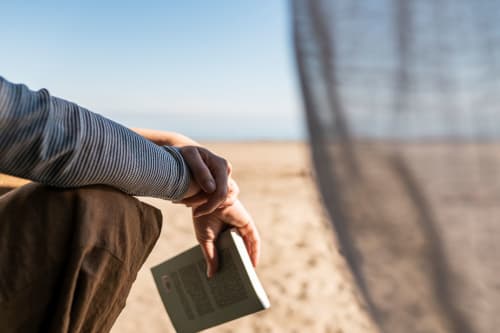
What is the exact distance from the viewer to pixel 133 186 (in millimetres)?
→ 1002

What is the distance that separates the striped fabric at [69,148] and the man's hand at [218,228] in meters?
0.23

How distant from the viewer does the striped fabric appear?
0.80m

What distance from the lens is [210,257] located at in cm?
124

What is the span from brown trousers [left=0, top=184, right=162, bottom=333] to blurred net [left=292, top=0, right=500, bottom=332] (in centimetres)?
44

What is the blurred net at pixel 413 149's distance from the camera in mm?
534

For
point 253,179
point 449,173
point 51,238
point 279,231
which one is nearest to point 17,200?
point 51,238

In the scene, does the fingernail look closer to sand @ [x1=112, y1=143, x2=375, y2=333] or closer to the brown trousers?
the brown trousers

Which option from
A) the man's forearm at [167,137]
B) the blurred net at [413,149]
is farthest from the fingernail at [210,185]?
the blurred net at [413,149]

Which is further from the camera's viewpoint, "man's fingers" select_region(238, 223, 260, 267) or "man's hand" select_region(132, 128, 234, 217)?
"man's fingers" select_region(238, 223, 260, 267)

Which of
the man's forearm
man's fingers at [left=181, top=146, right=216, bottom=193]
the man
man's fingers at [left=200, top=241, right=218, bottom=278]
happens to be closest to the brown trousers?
the man

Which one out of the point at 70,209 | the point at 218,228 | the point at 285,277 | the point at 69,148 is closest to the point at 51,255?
the point at 70,209

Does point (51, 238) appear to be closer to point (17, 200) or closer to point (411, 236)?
point (17, 200)

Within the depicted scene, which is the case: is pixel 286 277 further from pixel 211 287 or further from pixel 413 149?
pixel 413 149

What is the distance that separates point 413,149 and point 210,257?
737 mm
